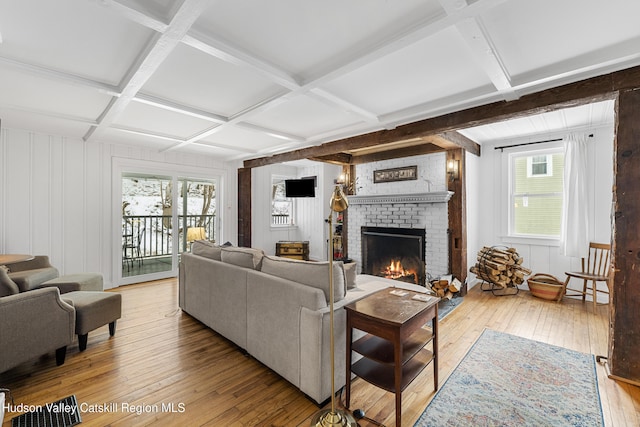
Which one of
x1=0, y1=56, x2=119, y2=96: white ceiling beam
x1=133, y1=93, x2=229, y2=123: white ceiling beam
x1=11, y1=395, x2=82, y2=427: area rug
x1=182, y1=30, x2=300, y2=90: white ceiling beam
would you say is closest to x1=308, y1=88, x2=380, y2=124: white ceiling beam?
x1=182, y1=30, x2=300, y2=90: white ceiling beam

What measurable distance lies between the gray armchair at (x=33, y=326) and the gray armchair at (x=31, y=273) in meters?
0.95

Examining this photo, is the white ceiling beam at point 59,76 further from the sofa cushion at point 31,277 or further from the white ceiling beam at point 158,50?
the sofa cushion at point 31,277

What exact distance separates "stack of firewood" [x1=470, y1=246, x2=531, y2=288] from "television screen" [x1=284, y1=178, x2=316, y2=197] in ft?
11.8

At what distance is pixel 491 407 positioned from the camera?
1.87 m

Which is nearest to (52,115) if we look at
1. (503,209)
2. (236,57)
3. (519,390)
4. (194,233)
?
(236,57)

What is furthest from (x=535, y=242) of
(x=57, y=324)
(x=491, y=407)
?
(x=57, y=324)

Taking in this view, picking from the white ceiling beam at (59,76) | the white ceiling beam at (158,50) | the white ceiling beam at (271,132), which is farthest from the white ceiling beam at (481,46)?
the white ceiling beam at (59,76)

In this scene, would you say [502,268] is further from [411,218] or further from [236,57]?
[236,57]

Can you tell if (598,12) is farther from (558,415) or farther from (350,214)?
(350,214)

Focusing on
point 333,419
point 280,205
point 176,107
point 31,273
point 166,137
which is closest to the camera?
point 333,419

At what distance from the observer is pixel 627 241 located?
207 cm

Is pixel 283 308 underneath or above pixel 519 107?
underneath

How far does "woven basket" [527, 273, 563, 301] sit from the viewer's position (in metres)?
3.93

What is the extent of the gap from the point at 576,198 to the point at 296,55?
4.43 meters
